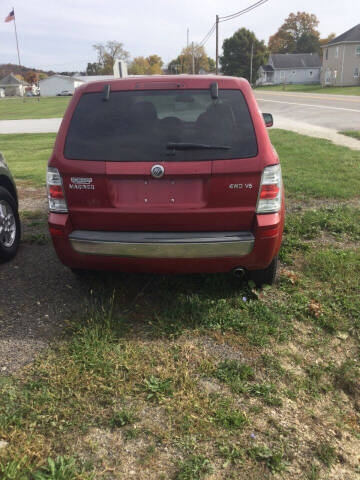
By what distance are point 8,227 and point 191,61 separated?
365 feet

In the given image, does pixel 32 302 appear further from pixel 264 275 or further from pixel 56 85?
pixel 56 85

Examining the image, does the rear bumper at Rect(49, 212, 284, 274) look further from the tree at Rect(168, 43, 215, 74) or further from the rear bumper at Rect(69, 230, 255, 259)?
the tree at Rect(168, 43, 215, 74)

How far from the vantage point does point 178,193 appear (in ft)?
10.1

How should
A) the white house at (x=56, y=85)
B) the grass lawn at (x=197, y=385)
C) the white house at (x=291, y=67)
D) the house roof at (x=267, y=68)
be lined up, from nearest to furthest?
the grass lawn at (x=197, y=385), the white house at (x=291, y=67), the house roof at (x=267, y=68), the white house at (x=56, y=85)

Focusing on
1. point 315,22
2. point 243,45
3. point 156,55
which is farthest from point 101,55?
point 315,22

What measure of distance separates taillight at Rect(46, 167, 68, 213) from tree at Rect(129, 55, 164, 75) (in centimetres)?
12313

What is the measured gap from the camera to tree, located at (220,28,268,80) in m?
89.9

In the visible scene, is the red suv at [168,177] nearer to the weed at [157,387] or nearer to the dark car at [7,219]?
the weed at [157,387]

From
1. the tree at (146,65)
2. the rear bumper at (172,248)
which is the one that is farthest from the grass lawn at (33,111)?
the tree at (146,65)

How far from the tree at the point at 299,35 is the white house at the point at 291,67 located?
27.7 feet

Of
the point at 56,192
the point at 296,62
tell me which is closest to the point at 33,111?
the point at 56,192

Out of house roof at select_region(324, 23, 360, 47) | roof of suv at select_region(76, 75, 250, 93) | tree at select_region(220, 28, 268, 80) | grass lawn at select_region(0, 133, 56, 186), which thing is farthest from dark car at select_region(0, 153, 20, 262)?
tree at select_region(220, 28, 268, 80)

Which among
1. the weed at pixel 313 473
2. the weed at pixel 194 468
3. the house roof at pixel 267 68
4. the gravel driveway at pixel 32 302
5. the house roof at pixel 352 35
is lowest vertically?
the weed at pixel 313 473

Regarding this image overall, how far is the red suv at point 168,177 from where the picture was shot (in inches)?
120
